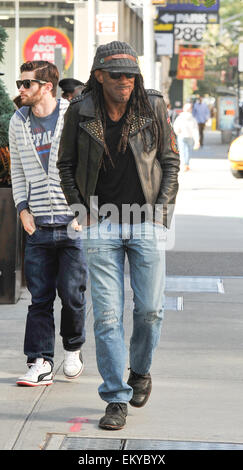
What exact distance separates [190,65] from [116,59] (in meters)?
52.2

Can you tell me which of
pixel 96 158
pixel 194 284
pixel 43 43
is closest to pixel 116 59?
pixel 96 158

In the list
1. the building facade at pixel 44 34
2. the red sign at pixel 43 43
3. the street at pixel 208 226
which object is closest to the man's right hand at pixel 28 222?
the street at pixel 208 226

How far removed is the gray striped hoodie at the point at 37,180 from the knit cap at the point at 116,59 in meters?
0.98

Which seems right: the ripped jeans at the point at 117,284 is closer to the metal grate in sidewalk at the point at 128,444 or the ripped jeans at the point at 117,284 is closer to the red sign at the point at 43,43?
the metal grate in sidewalk at the point at 128,444

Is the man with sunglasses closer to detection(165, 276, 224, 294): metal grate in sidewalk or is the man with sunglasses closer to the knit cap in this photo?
the knit cap

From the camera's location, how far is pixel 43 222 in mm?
6176

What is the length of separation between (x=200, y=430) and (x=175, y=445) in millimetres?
297

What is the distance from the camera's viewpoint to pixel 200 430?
5266 mm

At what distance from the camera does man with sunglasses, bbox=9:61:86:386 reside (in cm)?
616

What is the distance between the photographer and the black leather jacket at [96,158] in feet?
17.0

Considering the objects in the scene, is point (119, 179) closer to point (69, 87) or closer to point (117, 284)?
point (117, 284)

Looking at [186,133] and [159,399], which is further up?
[159,399]

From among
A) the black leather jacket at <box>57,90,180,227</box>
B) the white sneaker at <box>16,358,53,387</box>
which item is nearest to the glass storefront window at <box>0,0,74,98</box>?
the white sneaker at <box>16,358,53,387</box>

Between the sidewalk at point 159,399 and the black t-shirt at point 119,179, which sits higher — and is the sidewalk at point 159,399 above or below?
below
